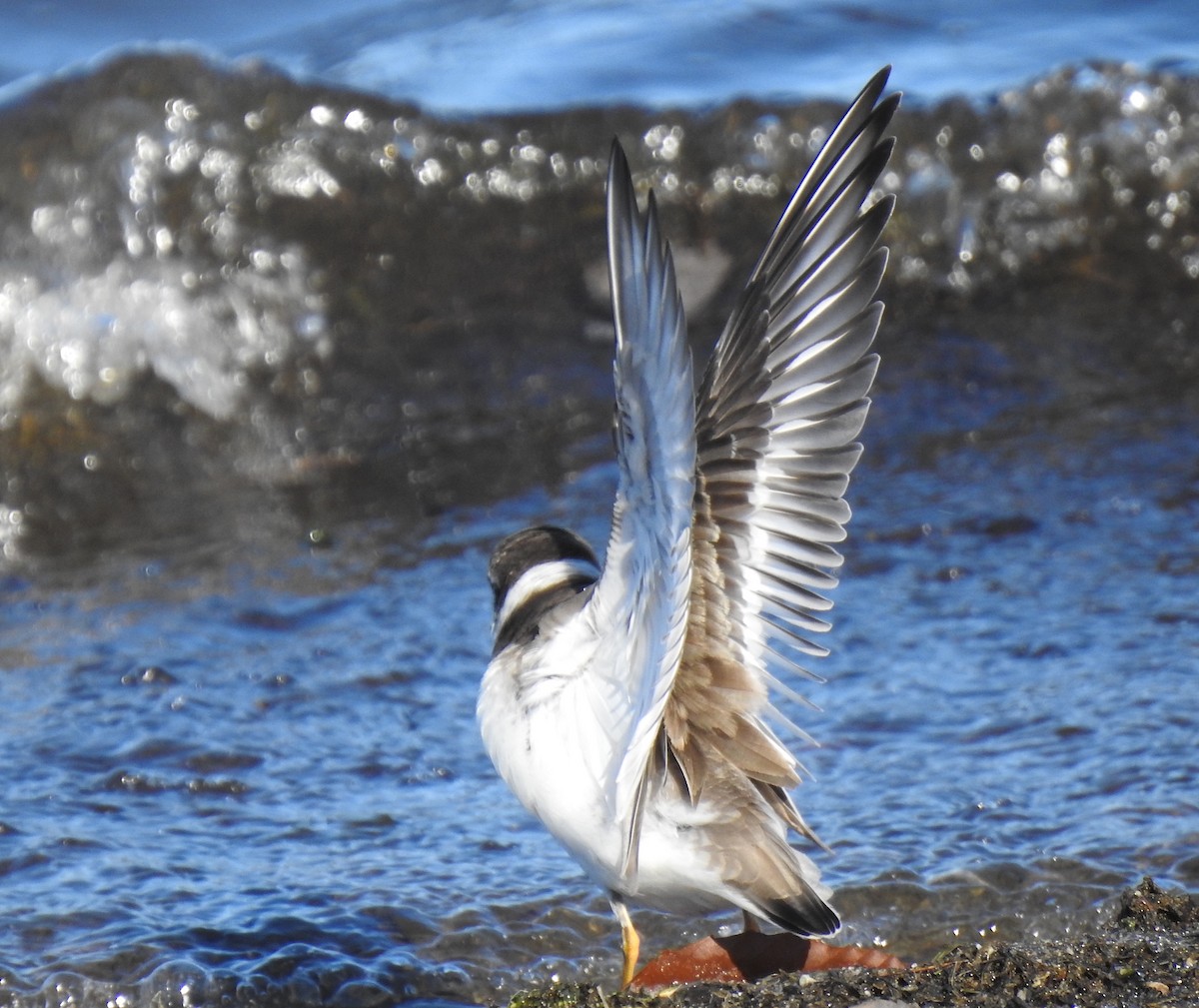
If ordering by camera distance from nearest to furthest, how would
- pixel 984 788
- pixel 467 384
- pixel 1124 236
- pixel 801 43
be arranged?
pixel 984 788, pixel 467 384, pixel 1124 236, pixel 801 43

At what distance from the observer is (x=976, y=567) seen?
6.15m

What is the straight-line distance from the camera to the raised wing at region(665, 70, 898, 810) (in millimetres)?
3721

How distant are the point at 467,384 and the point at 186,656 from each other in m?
2.49

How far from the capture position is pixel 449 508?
6867 millimetres

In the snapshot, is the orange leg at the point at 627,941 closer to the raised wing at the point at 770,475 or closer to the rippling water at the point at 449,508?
the rippling water at the point at 449,508

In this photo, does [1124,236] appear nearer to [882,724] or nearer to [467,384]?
[467,384]

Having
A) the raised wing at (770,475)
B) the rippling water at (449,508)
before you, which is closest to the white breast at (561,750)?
the raised wing at (770,475)

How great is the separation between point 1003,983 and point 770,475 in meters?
1.32

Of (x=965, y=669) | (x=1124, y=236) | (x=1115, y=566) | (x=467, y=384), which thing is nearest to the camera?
(x=965, y=669)

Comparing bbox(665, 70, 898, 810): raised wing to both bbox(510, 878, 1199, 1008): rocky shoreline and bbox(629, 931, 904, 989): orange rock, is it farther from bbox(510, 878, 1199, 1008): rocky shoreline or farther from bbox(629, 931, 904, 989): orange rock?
bbox(510, 878, 1199, 1008): rocky shoreline

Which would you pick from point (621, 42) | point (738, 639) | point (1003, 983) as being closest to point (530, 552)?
point (738, 639)

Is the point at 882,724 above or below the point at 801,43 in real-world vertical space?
below

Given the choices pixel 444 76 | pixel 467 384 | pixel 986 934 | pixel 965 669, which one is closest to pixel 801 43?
pixel 444 76

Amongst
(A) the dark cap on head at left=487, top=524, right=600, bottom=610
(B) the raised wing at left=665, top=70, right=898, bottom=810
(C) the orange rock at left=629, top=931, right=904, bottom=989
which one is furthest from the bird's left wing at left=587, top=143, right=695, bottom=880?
(A) the dark cap on head at left=487, top=524, right=600, bottom=610
